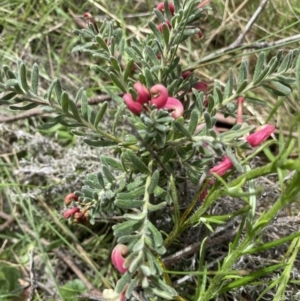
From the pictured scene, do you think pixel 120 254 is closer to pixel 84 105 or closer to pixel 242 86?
pixel 84 105

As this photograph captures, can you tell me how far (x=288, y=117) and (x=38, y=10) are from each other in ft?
3.31

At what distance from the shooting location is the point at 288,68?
1.15m

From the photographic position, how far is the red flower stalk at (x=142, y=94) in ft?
3.23

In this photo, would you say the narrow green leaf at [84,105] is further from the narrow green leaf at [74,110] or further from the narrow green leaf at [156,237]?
the narrow green leaf at [156,237]

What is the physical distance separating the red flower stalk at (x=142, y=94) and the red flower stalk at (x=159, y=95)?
0.01 metres

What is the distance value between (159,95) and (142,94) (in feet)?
0.11

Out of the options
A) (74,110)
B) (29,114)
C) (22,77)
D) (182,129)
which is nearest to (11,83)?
(22,77)

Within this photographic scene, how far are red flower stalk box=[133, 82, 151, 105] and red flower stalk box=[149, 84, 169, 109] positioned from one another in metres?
0.01

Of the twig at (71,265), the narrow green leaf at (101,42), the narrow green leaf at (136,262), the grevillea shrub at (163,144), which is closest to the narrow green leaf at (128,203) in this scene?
the grevillea shrub at (163,144)

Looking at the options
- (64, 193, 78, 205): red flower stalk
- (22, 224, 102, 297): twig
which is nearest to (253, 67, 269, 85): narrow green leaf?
(64, 193, 78, 205): red flower stalk

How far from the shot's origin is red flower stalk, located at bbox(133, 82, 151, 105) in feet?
3.23

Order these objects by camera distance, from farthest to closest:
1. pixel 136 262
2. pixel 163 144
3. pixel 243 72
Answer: pixel 243 72 → pixel 163 144 → pixel 136 262

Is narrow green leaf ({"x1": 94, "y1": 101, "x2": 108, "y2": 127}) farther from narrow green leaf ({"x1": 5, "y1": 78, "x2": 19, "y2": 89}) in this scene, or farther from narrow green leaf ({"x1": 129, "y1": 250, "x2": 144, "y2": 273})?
narrow green leaf ({"x1": 129, "y1": 250, "x2": 144, "y2": 273})

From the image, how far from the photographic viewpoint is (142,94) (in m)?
0.99
